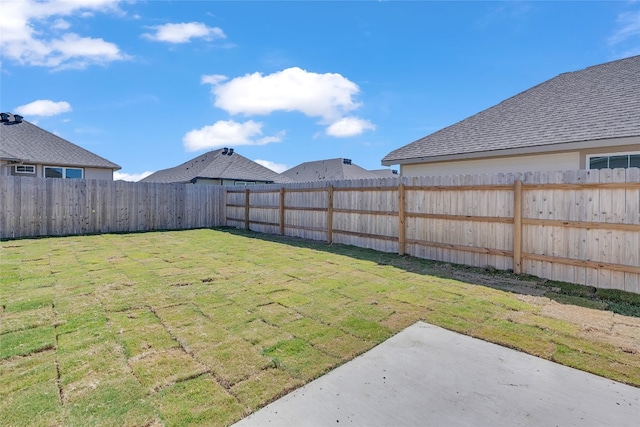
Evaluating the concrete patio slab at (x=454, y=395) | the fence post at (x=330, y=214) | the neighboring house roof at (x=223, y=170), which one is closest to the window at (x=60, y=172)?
the neighboring house roof at (x=223, y=170)

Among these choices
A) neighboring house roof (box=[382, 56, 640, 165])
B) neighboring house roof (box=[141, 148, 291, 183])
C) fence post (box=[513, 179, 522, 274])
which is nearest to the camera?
fence post (box=[513, 179, 522, 274])

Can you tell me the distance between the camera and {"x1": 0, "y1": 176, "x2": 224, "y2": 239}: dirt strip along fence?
1067 cm

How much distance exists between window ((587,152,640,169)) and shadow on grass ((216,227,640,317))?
3468 millimetres

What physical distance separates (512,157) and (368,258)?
4563 millimetres

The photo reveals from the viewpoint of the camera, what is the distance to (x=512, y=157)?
8.30 m

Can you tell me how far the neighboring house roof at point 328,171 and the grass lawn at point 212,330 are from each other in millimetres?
22213

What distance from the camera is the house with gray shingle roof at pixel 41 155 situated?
47.4ft

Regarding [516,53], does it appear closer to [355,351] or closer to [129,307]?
[355,351]

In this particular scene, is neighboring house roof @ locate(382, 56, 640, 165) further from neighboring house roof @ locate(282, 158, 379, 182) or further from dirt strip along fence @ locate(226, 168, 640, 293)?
neighboring house roof @ locate(282, 158, 379, 182)

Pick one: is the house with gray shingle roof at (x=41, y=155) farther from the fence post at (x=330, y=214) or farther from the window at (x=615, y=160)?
the window at (x=615, y=160)

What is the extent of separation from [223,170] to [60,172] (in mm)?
9114

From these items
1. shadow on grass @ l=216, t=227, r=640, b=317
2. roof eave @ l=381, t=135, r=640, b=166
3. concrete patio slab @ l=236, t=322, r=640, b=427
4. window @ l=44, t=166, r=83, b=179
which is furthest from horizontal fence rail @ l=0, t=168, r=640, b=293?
window @ l=44, t=166, r=83, b=179

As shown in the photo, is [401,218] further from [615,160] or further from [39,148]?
[39,148]

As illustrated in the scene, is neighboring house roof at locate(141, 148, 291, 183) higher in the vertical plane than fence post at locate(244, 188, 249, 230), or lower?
higher
